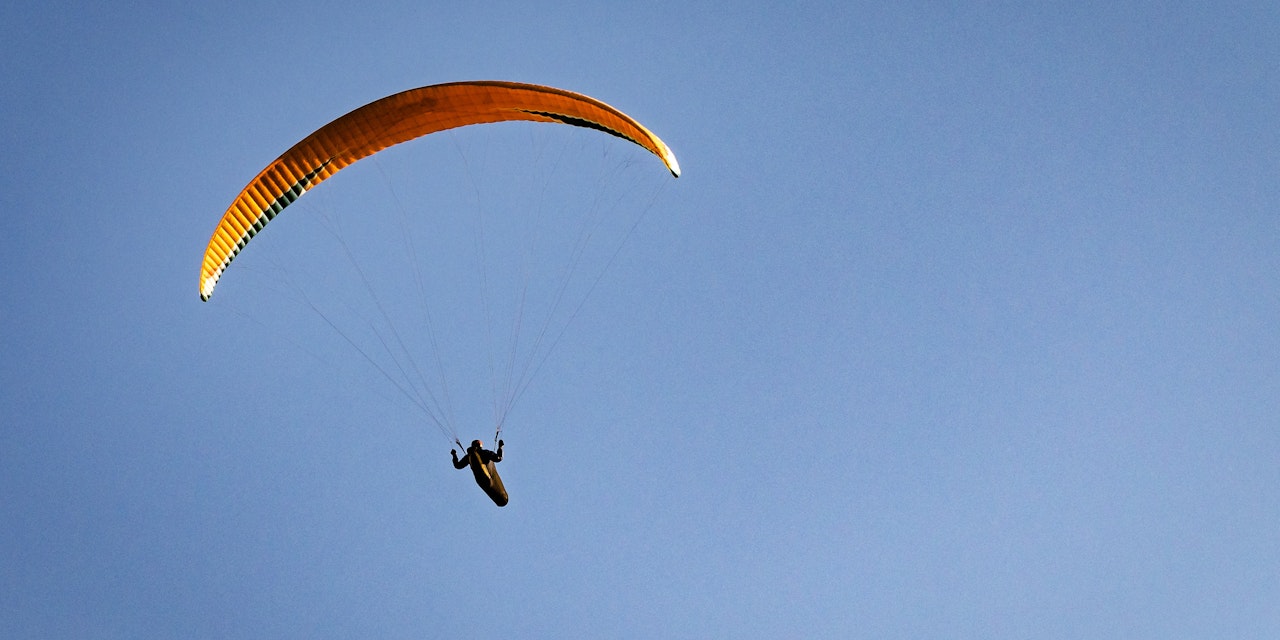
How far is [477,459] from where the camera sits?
1809 cm

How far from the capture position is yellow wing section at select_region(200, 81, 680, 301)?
59.2 ft

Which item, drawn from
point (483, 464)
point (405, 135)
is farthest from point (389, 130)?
point (483, 464)

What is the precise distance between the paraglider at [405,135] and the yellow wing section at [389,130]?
2 centimetres

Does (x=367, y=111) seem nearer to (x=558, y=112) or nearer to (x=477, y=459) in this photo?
(x=558, y=112)

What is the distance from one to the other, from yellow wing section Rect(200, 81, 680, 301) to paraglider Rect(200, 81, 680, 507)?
2 centimetres

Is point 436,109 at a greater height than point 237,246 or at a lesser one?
greater

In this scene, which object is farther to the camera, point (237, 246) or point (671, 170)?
point (237, 246)

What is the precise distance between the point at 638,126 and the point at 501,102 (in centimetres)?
228

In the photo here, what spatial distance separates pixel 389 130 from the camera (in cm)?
1894

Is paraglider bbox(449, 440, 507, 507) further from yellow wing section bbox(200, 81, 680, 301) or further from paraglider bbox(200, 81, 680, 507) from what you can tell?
yellow wing section bbox(200, 81, 680, 301)

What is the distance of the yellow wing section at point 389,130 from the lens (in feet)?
59.2

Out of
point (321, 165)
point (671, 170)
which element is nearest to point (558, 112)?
point (671, 170)

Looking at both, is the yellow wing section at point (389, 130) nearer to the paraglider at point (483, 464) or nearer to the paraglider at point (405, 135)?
the paraglider at point (405, 135)

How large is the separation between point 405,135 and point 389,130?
14.6 inches
